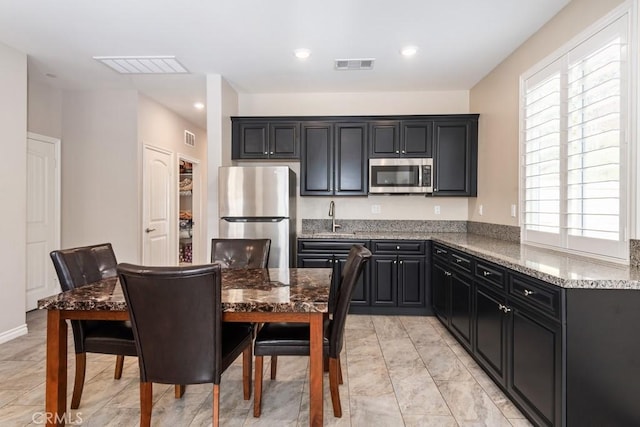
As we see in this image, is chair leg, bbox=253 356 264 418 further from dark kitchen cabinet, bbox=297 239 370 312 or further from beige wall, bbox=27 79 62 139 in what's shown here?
beige wall, bbox=27 79 62 139

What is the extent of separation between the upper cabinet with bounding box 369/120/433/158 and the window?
1266 millimetres

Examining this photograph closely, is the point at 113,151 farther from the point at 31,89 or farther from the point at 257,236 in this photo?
the point at 257,236

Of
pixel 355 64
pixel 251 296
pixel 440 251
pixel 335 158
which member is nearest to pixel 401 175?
pixel 335 158

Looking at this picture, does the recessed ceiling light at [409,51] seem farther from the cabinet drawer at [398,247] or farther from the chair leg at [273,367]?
the chair leg at [273,367]

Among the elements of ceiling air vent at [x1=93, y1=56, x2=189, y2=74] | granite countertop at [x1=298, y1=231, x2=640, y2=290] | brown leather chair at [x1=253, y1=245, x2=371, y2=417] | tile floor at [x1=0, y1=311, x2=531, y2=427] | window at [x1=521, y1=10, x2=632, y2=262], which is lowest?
tile floor at [x1=0, y1=311, x2=531, y2=427]

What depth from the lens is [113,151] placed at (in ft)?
14.9

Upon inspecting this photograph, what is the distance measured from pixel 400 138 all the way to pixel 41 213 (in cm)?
430

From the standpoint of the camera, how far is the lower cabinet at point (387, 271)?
394 cm

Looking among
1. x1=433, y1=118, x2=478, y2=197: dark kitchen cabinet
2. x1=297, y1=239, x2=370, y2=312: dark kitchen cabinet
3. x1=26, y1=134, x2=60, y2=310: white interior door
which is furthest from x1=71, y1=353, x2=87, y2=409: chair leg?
x1=433, y1=118, x2=478, y2=197: dark kitchen cabinet

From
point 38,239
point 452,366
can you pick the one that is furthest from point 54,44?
point 452,366

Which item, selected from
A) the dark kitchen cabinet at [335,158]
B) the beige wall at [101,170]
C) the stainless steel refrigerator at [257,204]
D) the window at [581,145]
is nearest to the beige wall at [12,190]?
the beige wall at [101,170]

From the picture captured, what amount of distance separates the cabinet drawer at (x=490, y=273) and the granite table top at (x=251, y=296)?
1.08m

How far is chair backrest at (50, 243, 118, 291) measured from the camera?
6.91ft

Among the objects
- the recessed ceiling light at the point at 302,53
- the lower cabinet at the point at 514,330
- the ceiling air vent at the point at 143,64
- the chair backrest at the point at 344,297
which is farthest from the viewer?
the ceiling air vent at the point at 143,64
